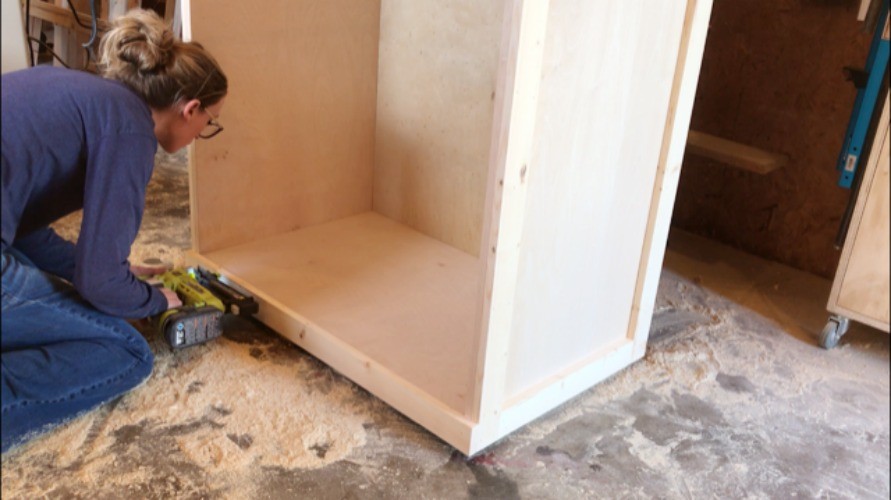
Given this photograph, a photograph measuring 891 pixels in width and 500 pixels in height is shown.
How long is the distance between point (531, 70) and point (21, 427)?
1.27 m

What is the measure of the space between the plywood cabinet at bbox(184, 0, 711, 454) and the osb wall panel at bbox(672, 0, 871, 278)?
95 cm

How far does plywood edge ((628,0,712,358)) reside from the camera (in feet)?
6.35

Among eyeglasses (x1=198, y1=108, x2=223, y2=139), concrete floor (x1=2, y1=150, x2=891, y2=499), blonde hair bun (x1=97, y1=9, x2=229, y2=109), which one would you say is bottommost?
concrete floor (x1=2, y1=150, x2=891, y2=499)

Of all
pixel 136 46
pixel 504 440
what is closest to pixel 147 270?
pixel 136 46

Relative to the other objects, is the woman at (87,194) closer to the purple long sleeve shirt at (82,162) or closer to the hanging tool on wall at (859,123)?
the purple long sleeve shirt at (82,162)

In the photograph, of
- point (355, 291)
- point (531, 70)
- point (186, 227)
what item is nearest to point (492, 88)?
point (355, 291)

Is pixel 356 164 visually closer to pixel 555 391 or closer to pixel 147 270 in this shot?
pixel 147 270

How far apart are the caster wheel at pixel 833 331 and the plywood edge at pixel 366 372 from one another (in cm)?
120

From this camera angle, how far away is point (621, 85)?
1.82 metres

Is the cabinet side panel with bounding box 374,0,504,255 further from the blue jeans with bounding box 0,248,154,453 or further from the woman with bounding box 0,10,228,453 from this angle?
the blue jeans with bounding box 0,248,154,453

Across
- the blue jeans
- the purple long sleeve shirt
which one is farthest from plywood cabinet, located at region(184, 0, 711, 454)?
the purple long sleeve shirt

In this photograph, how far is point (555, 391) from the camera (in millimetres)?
2014

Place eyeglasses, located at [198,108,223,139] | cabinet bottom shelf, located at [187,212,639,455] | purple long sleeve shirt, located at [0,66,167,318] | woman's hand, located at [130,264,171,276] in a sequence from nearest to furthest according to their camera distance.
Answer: purple long sleeve shirt, located at [0,66,167,318] → eyeglasses, located at [198,108,223,139] → cabinet bottom shelf, located at [187,212,639,455] → woman's hand, located at [130,264,171,276]

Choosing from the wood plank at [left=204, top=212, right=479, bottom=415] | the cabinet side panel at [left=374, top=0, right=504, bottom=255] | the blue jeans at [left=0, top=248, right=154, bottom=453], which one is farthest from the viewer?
the cabinet side panel at [left=374, top=0, right=504, bottom=255]
